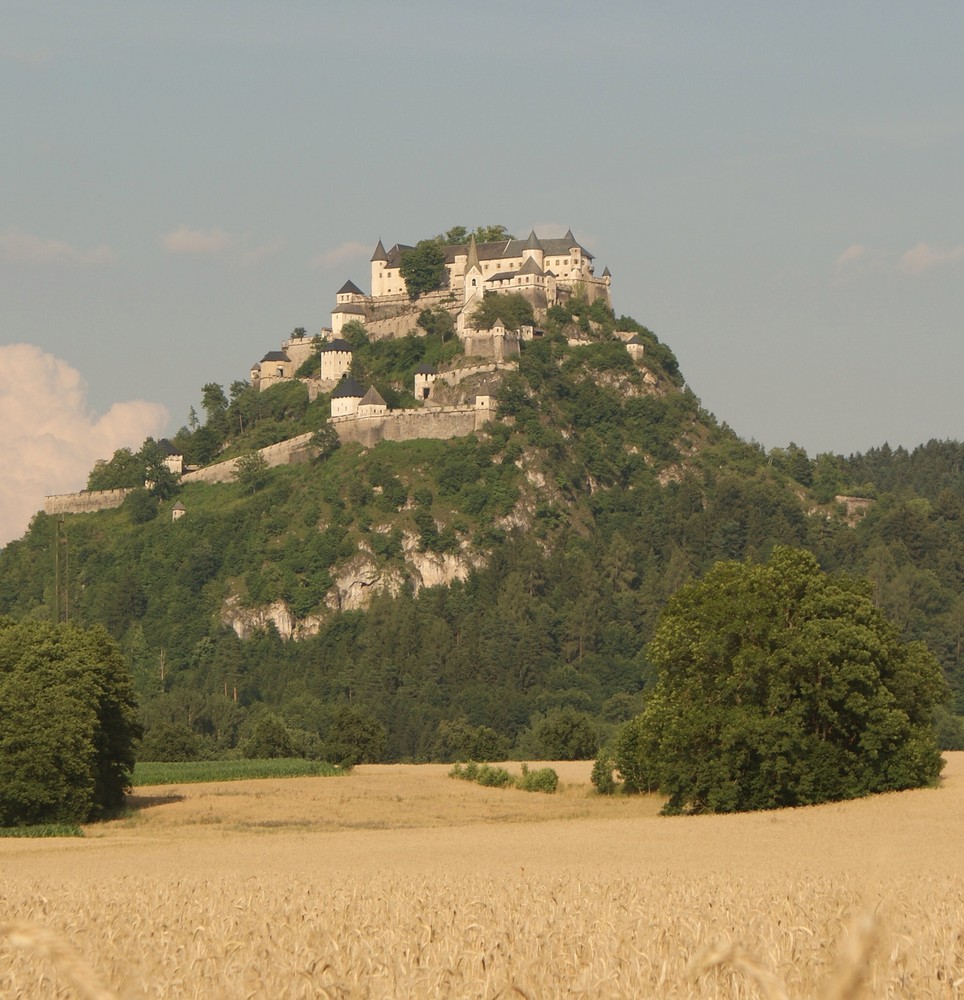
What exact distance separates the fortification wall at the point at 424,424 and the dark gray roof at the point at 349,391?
398 centimetres

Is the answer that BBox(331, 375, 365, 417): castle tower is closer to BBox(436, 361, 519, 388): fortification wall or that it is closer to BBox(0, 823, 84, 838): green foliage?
BBox(436, 361, 519, 388): fortification wall

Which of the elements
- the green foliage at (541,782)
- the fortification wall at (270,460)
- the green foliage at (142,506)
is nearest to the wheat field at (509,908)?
the green foliage at (541,782)

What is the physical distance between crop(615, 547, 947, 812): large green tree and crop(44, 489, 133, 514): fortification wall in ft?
454

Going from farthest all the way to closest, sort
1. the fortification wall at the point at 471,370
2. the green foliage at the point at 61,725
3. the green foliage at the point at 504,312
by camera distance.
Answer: the green foliage at the point at 504,312 < the fortification wall at the point at 471,370 < the green foliage at the point at 61,725

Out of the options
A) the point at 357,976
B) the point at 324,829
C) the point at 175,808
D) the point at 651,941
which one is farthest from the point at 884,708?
the point at 357,976

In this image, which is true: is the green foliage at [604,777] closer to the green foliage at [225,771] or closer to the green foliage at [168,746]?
the green foliage at [225,771]

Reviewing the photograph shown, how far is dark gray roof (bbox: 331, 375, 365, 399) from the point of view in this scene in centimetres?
17412

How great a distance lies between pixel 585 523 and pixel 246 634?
132 ft

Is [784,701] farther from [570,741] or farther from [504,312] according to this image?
[504,312]

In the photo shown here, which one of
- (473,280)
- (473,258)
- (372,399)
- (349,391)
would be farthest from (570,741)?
(473,258)

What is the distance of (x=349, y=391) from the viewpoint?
174 meters

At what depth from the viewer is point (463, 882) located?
934 inches

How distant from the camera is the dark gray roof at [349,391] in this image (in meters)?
174

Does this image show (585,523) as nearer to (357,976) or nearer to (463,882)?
(463,882)
